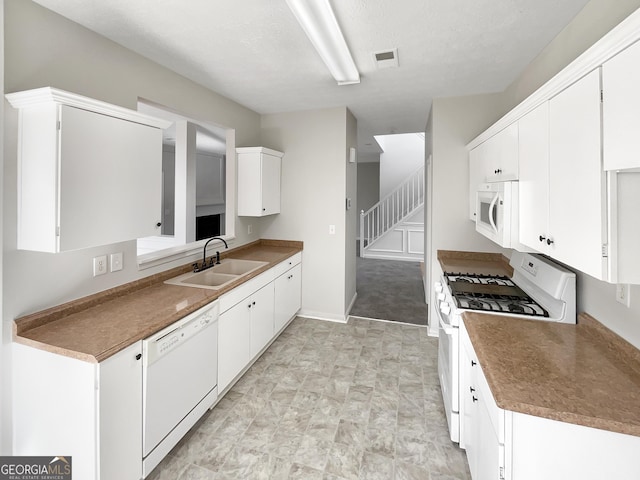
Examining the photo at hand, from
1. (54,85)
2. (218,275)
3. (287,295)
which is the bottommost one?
(287,295)

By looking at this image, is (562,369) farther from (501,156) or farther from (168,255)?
(168,255)

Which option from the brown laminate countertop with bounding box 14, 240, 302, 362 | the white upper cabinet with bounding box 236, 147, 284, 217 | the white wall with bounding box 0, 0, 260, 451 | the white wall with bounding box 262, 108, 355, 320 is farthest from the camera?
the white wall with bounding box 262, 108, 355, 320

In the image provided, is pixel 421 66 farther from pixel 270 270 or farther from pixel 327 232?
pixel 270 270

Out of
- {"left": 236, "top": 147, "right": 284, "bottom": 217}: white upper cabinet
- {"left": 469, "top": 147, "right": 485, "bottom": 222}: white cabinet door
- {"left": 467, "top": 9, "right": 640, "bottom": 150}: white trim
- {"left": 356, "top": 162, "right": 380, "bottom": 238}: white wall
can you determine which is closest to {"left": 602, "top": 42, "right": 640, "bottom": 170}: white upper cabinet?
{"left": 467, "top": 9, "right": 640, "bottom": 150}: white trim

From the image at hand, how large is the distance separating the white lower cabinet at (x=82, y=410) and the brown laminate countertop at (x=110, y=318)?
0.18 ft

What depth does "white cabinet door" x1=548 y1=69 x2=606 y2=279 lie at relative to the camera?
1050 millimetres

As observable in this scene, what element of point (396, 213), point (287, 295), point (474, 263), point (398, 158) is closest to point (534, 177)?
point (474, 263)

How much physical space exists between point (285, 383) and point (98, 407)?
4.81 ft

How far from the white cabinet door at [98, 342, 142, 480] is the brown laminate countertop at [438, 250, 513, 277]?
7.99 ft

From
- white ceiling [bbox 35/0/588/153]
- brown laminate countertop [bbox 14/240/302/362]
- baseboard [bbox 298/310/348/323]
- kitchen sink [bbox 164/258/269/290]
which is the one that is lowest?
baseboard [bbox 298/310/348/323]

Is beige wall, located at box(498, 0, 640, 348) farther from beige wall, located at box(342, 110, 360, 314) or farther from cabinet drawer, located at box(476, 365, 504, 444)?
beige wall, located at box(342, 110, 360, 314)

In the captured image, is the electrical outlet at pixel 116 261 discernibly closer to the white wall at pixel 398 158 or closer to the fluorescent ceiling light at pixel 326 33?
the fluorescent ceiling light at pixel 326 33

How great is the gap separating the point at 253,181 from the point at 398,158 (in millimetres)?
6080

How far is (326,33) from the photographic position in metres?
1.84
